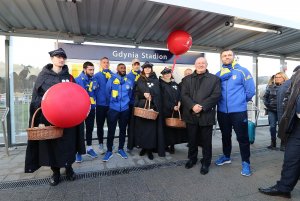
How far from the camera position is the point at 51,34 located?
4992 mm

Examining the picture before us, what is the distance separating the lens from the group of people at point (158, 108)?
313 cm

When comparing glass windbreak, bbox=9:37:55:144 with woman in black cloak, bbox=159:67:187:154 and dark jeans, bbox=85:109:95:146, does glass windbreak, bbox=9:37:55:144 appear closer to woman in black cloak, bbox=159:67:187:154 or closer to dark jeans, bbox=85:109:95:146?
dark jeans, bbox=85:109:95:146

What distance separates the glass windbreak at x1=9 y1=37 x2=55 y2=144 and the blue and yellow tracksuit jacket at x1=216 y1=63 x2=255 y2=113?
387 centimetres

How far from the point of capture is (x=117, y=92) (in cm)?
421

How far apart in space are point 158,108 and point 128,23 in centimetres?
185

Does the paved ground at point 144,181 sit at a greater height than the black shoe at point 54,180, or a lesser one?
lesser

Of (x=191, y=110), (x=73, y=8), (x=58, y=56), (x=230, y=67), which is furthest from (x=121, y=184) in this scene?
(x=73, y=8)

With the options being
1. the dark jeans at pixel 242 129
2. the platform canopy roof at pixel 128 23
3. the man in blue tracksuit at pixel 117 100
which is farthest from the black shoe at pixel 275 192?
the platform canopy roof at pixel 128 23

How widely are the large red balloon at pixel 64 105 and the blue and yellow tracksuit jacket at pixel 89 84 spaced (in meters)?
1.39

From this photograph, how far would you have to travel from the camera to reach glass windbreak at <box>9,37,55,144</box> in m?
5.03

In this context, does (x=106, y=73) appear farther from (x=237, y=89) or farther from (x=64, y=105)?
(x=237, y=89)

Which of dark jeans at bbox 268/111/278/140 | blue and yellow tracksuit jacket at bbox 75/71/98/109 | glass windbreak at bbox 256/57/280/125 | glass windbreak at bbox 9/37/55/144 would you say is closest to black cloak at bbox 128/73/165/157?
blue and yellow tracksuit jacket at bbox 75/71/98/109

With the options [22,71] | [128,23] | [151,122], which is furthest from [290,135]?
[22,71]

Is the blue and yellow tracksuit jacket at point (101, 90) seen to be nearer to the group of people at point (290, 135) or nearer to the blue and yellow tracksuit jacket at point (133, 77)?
the blue and yellow tracksuit jacket at point (133, 77)
